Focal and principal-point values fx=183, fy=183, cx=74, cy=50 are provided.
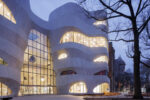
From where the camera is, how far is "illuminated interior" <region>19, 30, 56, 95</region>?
37656 mm

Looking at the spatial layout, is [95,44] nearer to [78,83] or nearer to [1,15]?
[78,83]

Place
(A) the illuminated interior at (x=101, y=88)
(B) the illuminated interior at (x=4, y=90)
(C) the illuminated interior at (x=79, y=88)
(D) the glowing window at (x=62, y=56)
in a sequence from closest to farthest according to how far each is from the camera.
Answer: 1. (B) the illuminated interior at (x=4, y=90)
2. (C) the illuminated interior at (x=79, y=88)
3. (D) the glowing window at (x=62, y=56)
4. (A) the illuminated interior at (x=101, y=88)

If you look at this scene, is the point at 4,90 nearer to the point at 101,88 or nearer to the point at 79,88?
the point at 79,88

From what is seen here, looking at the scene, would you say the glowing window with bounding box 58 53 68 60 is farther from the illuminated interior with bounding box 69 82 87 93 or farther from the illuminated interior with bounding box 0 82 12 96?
the illuminated interior with bounding box 0 82 12 96

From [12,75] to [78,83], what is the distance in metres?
17.6

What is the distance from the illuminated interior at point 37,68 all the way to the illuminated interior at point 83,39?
17.2ft

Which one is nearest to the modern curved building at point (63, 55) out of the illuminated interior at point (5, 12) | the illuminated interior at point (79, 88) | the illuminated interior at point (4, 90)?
the illuminated interior at point (79, 88)

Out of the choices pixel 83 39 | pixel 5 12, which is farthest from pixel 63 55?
pixel 5 12

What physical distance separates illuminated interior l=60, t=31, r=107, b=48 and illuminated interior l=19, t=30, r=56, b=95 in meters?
5.23

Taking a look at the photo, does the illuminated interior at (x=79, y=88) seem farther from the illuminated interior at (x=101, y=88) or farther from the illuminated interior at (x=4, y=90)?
the illuminated interior at (x=4, y=90)

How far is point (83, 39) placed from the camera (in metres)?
45.8

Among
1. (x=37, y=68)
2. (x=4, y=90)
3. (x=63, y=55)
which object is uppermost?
(x=63, y=55)

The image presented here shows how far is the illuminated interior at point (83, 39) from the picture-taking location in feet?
145

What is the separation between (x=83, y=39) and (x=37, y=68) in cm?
1341
